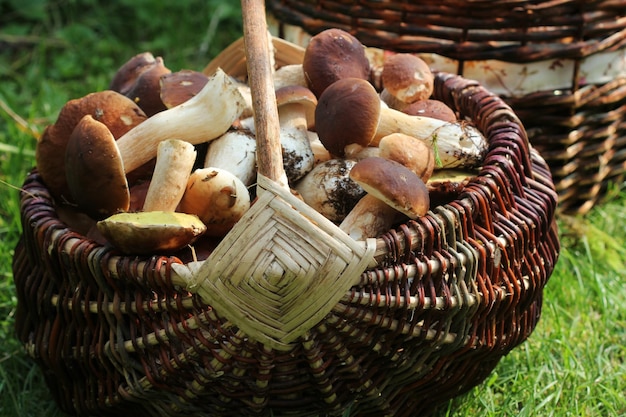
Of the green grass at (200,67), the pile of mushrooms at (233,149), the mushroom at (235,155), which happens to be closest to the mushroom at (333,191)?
the pile of mushrooms at (233,149)

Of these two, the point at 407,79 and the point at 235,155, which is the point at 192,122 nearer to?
the point at 235,155

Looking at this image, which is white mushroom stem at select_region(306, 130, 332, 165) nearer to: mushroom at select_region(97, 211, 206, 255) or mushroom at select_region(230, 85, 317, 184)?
mushroom at select_region(230, 85, 317, 184)

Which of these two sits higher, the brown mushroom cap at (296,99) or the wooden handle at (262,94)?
the wooden handle at (262,94)

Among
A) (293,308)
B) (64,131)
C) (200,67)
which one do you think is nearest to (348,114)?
(293,308)

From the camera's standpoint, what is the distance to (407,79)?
67.4 inches

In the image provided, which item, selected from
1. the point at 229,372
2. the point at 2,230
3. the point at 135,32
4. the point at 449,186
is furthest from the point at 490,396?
the point at 135,32

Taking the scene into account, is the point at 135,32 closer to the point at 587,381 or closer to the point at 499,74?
the point at 499,74

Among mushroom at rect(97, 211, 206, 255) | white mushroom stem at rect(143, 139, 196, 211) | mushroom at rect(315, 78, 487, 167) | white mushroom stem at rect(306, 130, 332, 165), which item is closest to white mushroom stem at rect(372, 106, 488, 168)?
mushroom at rect(315, 78, 487, 167)

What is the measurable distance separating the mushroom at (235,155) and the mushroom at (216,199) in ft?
0.34

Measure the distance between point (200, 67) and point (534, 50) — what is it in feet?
5.92

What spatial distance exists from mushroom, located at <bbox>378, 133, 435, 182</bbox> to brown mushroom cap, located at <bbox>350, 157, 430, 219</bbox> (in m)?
0.10

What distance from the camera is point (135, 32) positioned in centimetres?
390

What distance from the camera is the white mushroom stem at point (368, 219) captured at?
141 centimetres

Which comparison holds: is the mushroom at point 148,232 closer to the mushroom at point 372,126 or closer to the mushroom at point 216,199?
the mushroom at point 216,199
